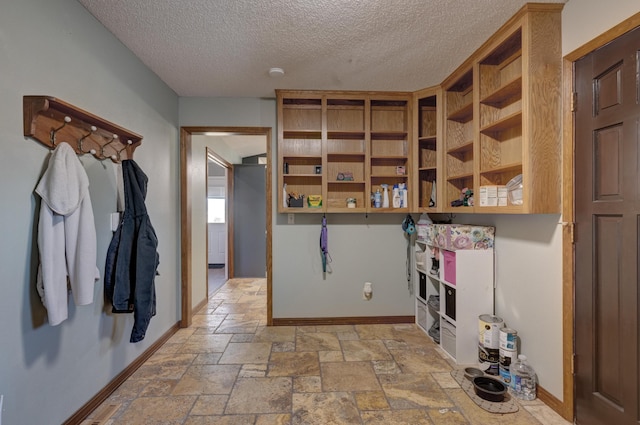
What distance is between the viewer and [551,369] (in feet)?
6.17

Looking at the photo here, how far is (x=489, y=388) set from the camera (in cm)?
202

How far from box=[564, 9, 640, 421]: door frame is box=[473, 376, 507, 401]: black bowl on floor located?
0.31 m

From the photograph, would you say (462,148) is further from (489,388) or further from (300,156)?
(489,388)

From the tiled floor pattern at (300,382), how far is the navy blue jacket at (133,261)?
51 cm

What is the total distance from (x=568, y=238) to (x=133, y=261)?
2.77 metres

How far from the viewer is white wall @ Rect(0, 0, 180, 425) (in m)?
1.35

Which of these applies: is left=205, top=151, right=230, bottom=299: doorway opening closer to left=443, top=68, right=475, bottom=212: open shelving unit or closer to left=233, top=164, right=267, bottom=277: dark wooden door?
left=233, top=164, right=267, bottom=277: dark wooden door

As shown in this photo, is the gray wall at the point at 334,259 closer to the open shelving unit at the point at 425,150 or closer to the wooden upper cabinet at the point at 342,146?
the wooden upper cabinet at the point at 342,146

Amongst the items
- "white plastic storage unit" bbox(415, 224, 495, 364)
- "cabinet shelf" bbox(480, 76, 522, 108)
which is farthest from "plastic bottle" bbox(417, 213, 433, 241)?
"cabinet shelf" bbox(480, 76, 522, 108)

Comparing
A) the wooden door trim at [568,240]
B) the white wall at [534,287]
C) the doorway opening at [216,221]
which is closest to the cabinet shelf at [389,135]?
the white wall at [534,287]

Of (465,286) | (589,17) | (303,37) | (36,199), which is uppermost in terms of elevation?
(303,37)

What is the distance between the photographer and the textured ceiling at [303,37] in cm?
180

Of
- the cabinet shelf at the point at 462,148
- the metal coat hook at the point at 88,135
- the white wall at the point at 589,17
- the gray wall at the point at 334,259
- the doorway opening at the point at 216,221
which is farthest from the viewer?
the doorway opening at the point at 216,221

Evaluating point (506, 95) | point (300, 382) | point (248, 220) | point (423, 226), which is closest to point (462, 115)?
point (506, 95)
